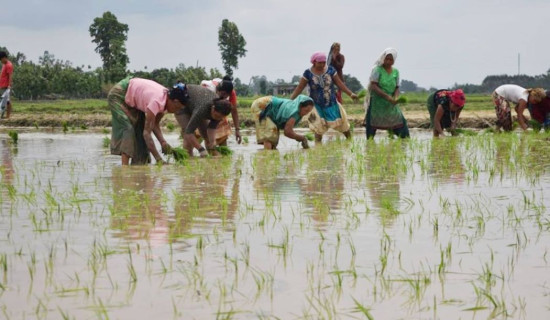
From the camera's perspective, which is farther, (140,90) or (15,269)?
(140,90)

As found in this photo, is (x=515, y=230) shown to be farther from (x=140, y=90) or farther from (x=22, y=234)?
(x=140, y=90)

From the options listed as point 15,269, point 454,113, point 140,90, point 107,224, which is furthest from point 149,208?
point 454,113

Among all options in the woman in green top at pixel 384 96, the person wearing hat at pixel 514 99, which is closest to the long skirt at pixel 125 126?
the woman in green top at pixel 384 96

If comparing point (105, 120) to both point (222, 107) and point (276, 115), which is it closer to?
point (276, 115)

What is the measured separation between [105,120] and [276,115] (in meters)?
11.7

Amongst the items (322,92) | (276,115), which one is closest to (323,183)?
(276,115)

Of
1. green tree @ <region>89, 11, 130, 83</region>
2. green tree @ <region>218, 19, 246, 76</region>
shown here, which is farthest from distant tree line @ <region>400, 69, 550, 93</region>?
green tree @ <region>89, 11, 130, 83</region>

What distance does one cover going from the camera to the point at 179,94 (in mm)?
7922

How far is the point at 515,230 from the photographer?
4.40m

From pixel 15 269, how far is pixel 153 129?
474 centimetres

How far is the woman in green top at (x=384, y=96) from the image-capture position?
11.5 metres

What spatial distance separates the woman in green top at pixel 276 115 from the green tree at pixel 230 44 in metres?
56.0

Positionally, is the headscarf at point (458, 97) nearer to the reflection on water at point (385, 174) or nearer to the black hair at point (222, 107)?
the reflection on water at point (385, 174)

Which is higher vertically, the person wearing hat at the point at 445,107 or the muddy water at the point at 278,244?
the person wearing hat at the point at 445,107
